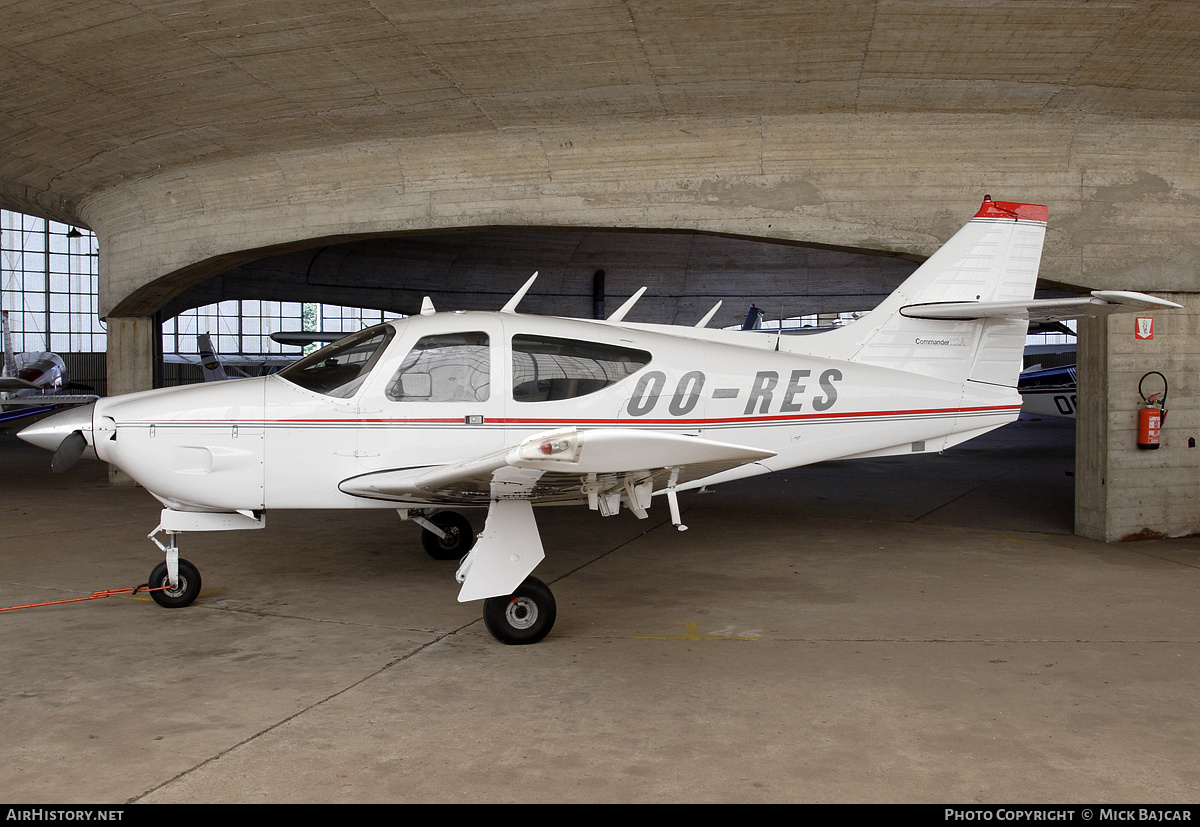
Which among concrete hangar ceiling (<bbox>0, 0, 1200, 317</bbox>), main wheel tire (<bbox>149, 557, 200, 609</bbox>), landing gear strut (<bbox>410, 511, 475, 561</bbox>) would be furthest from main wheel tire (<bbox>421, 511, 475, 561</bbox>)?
concrete hangar ceiling (<bbox>0, 0, 1200, 317</bbox>)

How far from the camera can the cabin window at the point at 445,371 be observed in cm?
583

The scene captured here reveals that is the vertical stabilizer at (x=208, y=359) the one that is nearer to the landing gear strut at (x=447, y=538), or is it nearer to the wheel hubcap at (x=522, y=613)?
the landing gear strut at (x=447, y=538)

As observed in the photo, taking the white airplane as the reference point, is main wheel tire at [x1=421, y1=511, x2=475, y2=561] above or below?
below

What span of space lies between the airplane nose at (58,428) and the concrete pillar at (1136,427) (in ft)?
29.0

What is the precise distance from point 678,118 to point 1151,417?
5446 millimetres

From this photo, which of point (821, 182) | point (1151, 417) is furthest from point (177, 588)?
point (1151, 417)

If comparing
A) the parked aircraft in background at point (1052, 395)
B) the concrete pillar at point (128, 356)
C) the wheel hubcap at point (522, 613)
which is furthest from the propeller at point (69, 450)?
the parked aircraft in background at point (1052, 395)

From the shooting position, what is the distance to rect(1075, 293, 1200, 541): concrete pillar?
8.64m

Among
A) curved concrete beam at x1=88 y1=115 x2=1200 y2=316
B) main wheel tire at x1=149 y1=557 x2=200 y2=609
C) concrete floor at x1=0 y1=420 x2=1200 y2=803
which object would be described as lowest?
concrete floor at x1=0 y1=420 x2=1200 y2=803

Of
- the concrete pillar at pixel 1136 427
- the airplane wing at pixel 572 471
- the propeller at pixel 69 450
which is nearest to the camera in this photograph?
the airplane wing at pixel 572 471

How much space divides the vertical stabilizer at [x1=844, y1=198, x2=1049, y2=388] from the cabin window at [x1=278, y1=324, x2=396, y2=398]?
3624 mm

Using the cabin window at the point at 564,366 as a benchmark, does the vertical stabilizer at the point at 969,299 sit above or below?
above

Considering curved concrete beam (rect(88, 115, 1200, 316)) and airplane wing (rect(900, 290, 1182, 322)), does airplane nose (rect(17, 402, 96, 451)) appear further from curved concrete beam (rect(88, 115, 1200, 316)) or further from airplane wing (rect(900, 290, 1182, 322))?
airplane wing (rect(900, 290, 1182, 322))
